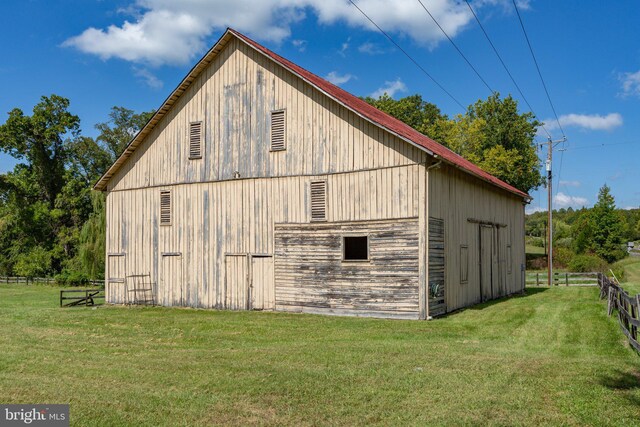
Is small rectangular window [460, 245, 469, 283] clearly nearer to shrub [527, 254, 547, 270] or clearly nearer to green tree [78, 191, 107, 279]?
green tree [78, 191, 107, 279]

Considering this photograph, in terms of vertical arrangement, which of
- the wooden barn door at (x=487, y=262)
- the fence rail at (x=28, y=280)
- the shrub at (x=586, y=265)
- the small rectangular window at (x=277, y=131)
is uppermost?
the small rectangular window at (x=277, y=131)

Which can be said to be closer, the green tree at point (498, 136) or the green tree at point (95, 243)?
the green tree at point (95, 243)

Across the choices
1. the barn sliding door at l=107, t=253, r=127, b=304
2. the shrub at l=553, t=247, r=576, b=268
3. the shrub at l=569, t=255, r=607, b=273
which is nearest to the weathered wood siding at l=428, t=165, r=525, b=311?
the barn sliding door at l=107, t=253, r=127, b=304

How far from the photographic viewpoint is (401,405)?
24.7 ft

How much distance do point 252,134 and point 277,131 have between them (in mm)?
1073

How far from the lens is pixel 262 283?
19.5 m

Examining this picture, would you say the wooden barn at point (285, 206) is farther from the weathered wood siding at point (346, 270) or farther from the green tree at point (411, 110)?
the green tree at point (411, 110)

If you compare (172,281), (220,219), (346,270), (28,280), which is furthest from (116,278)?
(28,280)

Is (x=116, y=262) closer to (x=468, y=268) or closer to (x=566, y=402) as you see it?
(x=468, y=268)

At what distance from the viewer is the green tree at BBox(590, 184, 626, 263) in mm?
57125

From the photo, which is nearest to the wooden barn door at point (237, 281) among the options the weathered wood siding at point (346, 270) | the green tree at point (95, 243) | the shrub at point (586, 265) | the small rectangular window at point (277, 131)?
the weathered wood siding at point (346, 270)

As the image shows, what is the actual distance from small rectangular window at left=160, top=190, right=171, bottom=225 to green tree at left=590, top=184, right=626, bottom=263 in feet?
162

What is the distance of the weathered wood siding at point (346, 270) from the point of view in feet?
55.1

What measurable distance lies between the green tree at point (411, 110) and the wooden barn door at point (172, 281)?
38.0 metres
